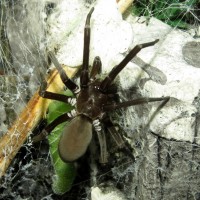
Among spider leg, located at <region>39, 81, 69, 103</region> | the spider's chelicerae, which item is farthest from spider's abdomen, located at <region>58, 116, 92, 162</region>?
spider leg, located at <region>39, 81, 69, 103</region>

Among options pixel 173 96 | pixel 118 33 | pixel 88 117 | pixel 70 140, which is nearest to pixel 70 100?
pixel 88 117

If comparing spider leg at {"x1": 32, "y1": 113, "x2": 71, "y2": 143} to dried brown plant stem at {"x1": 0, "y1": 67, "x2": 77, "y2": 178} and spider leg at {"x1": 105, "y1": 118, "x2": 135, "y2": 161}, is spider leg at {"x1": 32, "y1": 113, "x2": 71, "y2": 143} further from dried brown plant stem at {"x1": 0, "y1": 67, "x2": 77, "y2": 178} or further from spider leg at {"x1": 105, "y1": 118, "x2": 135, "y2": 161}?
spider leg at {"x1": 105, "y1": 118, "x2": 135, "y2": 161}

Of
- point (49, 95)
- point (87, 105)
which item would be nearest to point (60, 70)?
point (49, 95)

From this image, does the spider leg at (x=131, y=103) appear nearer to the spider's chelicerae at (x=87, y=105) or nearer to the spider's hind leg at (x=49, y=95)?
the spider's chelicerae at (x=87, y=105)

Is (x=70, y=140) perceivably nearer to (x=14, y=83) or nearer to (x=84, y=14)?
(x=14, y=83)

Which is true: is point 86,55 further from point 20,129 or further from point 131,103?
point 20,129

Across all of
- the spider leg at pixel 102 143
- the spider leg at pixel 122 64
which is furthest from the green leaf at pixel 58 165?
the spider leg at pixel 122 64

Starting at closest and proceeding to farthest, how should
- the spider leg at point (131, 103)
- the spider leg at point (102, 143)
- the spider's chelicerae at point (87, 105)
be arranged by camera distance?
the spider leg at point (131, 103) < the spider's chelicerae at point (87, 105) < the spider leg at point (102, 143)
